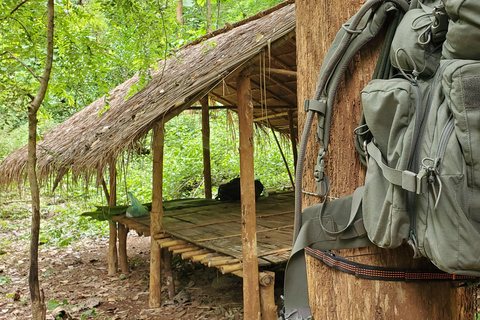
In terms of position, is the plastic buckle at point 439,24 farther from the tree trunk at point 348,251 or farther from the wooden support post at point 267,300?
the wooden support post at point 267,300

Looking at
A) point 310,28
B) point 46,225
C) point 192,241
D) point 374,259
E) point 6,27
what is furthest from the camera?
point 46,225

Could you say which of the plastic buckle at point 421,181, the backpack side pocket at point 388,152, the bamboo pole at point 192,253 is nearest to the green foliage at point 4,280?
the bamboo pole at point 192,253

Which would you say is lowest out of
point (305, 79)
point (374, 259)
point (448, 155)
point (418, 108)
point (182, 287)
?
point (182, 287)

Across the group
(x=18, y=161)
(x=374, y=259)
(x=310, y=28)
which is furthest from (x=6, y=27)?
(x=374, y=259)

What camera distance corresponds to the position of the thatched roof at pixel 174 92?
14.4 ft

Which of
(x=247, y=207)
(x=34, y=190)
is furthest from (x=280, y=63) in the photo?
(x=34, y=190)

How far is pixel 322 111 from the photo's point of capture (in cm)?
125

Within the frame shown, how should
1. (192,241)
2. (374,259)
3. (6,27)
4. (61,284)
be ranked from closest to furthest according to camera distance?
1. (374,259)
2. (6,27)
3. (192,241)
4. (61,284)

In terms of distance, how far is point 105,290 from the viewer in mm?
6387

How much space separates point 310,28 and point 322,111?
309 mm

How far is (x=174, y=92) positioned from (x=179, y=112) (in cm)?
41

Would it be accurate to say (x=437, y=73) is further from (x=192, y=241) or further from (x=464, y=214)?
(x=192, y=241)

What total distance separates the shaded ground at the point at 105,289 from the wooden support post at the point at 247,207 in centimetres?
72

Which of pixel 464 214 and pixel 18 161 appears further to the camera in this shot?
pixel 18 161
